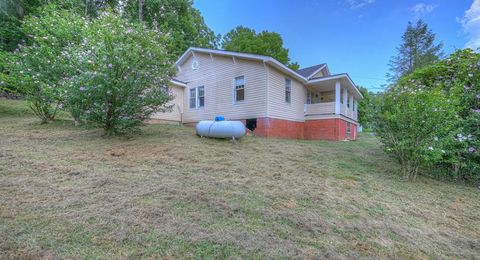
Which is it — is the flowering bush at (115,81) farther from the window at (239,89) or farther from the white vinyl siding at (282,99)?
the white vinyl siding at (282,99)

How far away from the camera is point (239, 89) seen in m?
12.6

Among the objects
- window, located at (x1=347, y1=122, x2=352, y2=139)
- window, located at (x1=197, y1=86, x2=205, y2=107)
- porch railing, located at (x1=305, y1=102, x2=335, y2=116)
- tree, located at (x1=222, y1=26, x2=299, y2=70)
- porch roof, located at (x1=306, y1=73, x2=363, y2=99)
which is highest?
tree, located at (x1=222, y1=26, x2=299, y2=70)

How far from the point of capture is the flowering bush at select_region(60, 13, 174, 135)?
6.62 metres

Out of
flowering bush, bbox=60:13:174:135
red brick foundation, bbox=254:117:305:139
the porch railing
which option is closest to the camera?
flowering bush, bbox=60:13:174:135

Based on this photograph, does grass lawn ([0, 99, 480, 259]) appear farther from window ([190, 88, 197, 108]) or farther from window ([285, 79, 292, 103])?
window ([190, 88, 197, 108])

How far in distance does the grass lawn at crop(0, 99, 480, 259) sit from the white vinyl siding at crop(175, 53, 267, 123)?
5851mm

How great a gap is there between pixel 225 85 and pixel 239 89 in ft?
3.13

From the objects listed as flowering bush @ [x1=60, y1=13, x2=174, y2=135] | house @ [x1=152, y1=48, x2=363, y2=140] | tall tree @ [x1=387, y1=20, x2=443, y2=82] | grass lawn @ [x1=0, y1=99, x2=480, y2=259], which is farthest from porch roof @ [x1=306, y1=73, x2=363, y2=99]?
tall tree @ [x1=387, y1=20, x2=443, y2=82]

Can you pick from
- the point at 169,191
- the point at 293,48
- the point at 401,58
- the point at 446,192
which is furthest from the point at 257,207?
the point at 401,58

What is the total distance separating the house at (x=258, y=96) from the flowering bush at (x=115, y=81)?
4988 millimetres

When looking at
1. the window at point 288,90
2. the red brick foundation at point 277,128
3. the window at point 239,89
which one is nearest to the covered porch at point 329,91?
the red brick foundation at point 277,128

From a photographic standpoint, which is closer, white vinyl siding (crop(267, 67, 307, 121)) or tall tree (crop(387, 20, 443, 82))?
white vinyl siding (crop(267, 67, 307, 121))

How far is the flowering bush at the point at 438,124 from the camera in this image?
548 cm

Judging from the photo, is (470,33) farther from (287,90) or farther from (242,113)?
(242,113)
